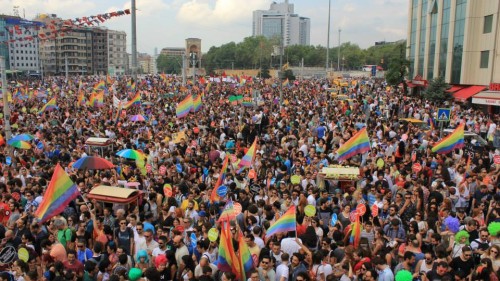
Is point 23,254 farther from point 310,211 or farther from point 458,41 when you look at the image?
point 458,41

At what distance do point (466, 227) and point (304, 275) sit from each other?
327 cm

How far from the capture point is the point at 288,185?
1003 centimetres

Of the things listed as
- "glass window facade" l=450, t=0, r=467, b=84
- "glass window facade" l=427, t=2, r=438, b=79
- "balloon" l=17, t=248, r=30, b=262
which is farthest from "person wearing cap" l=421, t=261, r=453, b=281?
"glass window facade" l=427, t=2, r=438, b=79

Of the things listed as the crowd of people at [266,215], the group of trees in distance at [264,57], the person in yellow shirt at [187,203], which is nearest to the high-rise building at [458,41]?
the crowd of people at [266,215]

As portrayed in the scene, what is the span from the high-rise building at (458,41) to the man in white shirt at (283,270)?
85.7 ft

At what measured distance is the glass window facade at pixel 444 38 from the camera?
3444cm

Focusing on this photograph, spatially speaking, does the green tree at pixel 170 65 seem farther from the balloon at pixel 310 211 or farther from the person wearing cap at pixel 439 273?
the person wearing cap at pixel 439 273

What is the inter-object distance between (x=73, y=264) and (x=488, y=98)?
80.9ft

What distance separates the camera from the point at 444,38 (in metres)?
35.2

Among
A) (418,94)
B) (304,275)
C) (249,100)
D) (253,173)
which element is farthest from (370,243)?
(418,94)

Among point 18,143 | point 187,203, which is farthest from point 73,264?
point 18,143

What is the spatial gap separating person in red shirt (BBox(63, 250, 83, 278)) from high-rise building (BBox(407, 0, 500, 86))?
27543mm

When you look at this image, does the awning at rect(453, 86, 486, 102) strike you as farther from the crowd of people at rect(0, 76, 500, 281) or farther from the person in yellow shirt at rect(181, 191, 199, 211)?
the person in yellow shirt at rect(181, 191, 199, 211)

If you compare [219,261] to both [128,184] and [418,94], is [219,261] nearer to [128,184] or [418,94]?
[128,184]
